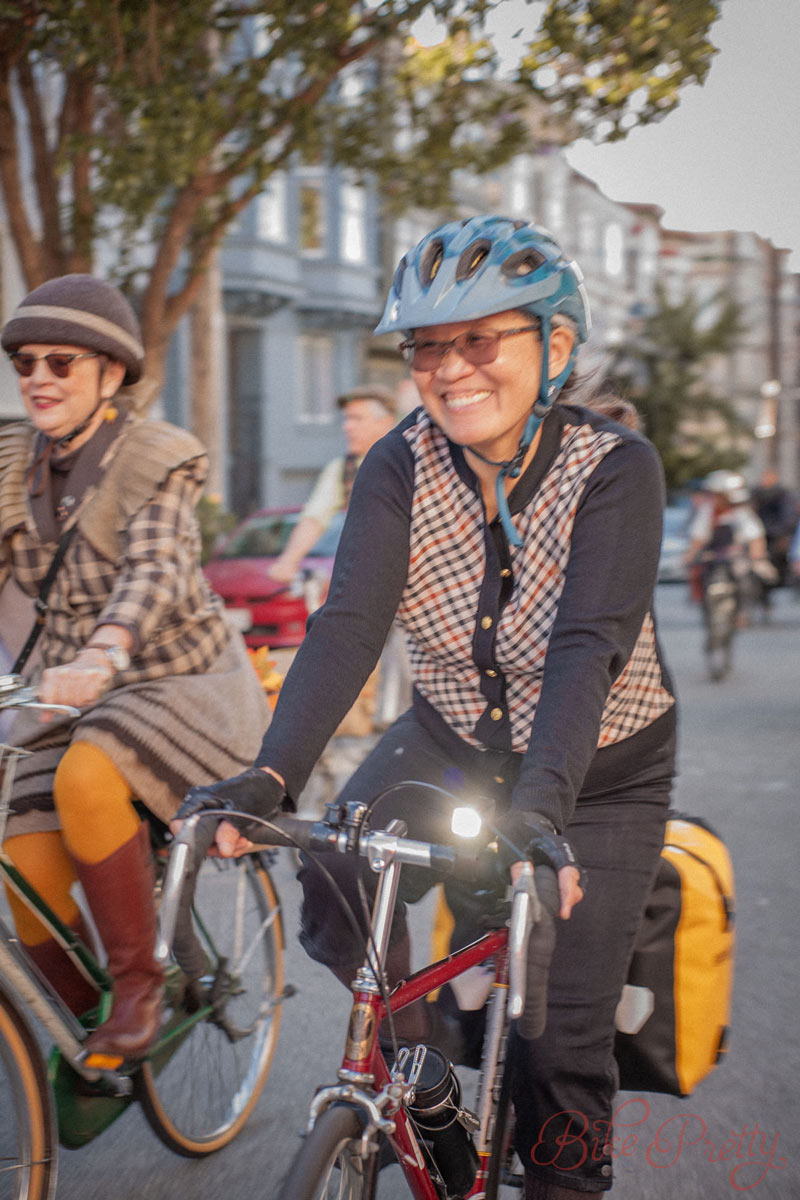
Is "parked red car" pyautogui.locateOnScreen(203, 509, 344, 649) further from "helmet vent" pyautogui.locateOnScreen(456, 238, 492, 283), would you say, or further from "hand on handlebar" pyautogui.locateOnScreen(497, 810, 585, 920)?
"hand on handlebar" pyautogui.locateOnScreen(497, 810, 585, 920)

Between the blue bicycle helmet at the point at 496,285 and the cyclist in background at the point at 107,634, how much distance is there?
0.93 m

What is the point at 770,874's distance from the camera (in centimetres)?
619

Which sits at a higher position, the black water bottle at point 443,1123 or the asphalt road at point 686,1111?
the black water bottle at point 443,1123

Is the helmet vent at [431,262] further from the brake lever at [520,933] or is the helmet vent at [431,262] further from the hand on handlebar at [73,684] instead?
the brake lever at [520,933]

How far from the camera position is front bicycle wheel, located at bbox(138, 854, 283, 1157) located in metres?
3.33

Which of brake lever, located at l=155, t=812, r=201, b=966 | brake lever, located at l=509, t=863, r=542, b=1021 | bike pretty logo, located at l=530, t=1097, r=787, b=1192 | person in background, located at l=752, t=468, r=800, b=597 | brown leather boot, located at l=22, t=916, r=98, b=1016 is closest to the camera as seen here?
brake lever, located at l=509, t=863, r=542, b=1021

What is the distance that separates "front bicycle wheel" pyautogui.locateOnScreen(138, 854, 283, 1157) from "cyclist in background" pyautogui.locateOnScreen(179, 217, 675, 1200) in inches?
38.0

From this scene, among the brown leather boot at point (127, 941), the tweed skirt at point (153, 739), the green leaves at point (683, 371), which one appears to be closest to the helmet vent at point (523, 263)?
the tweed skirt at point (153, 739)

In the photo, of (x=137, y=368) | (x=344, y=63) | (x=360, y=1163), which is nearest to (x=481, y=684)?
(x=360, y=1163)

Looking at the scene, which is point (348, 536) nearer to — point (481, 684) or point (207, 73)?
point (481, 684)

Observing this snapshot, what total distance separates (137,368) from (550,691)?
1.57m

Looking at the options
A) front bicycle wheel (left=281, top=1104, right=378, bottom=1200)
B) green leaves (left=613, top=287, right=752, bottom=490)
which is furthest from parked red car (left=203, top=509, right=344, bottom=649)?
green leaves (left=613, top=287, right=752, bottom=490)

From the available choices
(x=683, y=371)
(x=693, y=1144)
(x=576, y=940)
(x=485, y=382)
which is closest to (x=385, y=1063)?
(x=576, y=940)

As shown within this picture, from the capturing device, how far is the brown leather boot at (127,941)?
2973 millimetres
